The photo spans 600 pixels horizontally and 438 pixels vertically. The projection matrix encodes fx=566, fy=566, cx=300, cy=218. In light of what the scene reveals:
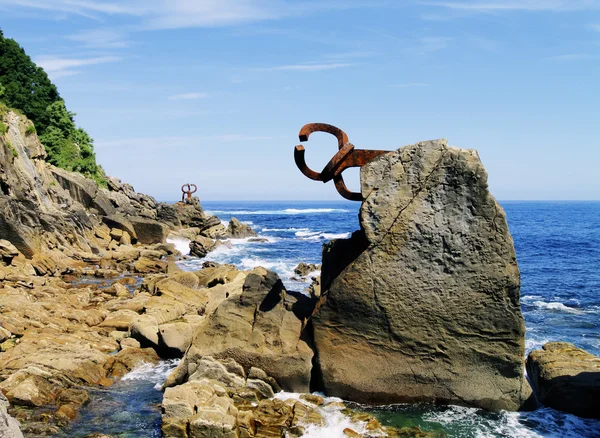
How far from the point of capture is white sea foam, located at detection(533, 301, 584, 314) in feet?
64.5

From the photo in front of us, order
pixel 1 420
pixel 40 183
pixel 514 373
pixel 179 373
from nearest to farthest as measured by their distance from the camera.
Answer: pixel 1 420
pixel 514 373
pixel 179 373
pixel 40 183

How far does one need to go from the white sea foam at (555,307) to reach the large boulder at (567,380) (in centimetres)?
913

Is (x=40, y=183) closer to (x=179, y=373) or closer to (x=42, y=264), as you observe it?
(x=42, y=264)

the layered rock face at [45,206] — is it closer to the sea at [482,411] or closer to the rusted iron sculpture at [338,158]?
the sea at [482,411]

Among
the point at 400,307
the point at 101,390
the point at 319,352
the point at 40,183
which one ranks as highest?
the point at 40,183

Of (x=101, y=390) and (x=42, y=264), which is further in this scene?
(x=42, y=264)

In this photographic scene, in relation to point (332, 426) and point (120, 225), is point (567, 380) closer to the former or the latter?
point (332, 426)

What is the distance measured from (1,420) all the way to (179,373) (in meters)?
4.32

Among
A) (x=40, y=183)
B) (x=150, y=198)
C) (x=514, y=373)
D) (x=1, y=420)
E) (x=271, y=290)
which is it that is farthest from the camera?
(x=150, y=198)

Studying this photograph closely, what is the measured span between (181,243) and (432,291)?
30406 mm

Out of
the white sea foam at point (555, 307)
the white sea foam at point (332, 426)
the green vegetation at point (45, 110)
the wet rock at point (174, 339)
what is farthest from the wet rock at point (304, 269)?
the green vegetation at point (45, 110)

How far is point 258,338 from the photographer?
10.6 m

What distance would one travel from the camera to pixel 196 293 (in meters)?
17.6

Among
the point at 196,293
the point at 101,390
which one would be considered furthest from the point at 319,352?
the point at 196,293
